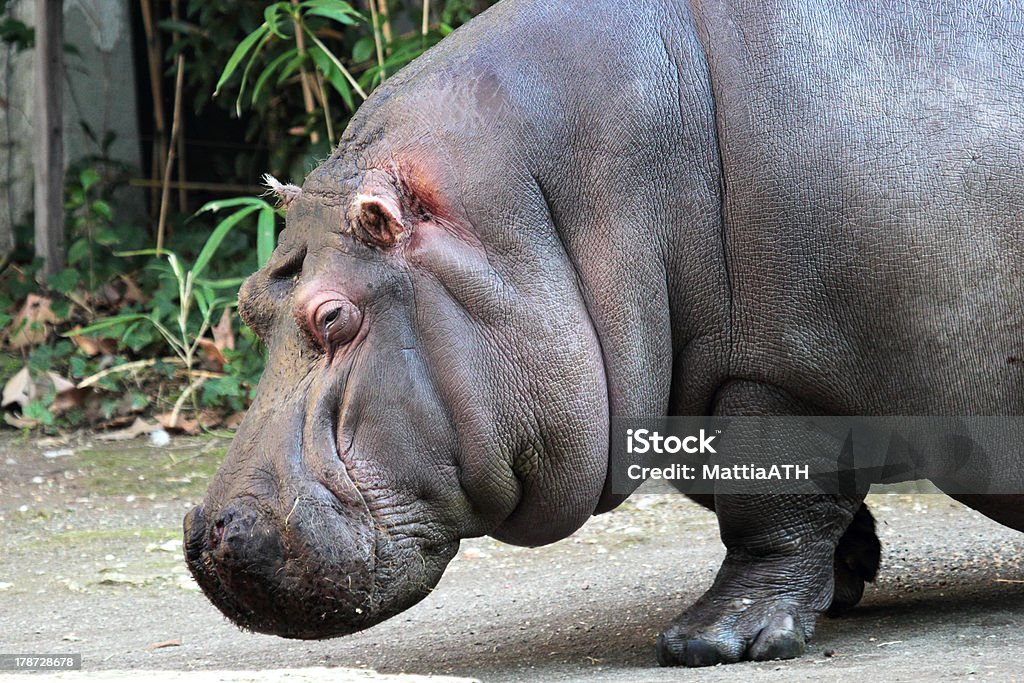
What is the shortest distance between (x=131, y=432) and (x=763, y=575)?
14.0 ft

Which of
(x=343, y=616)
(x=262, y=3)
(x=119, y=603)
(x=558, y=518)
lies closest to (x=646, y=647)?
(x=558, y=518)

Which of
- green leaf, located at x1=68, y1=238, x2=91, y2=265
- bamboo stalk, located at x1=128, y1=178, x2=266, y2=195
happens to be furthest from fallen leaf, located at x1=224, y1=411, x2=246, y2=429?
bamboo stalk, located at x1=128, y1=178, x2=266, y2=195

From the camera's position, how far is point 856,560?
3982mm

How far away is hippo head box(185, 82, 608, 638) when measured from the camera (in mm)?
3025

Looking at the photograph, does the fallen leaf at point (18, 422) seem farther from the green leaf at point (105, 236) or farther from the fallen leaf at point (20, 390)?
the green leaf at point (105, 236)

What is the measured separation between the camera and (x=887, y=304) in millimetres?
3178

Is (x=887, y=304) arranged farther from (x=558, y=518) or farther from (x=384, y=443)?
(x=384, y=443)

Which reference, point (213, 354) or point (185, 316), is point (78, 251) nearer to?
point (213, 354)

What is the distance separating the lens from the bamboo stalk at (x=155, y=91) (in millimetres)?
8891

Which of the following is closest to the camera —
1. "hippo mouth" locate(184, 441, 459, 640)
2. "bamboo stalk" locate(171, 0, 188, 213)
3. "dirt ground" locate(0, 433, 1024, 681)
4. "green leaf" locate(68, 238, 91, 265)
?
"hippo mouth" locate(184, 441, 459, 640)

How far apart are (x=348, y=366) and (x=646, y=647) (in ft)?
3.66

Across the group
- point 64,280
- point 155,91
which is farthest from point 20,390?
point 155,91

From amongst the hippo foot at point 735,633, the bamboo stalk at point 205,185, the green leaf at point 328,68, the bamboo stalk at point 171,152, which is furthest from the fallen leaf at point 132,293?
the hippo foot at point 735,633

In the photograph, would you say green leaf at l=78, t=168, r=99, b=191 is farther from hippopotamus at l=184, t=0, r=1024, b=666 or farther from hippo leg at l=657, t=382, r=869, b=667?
hippo leg at l=657, t=382, r=869, b=667
